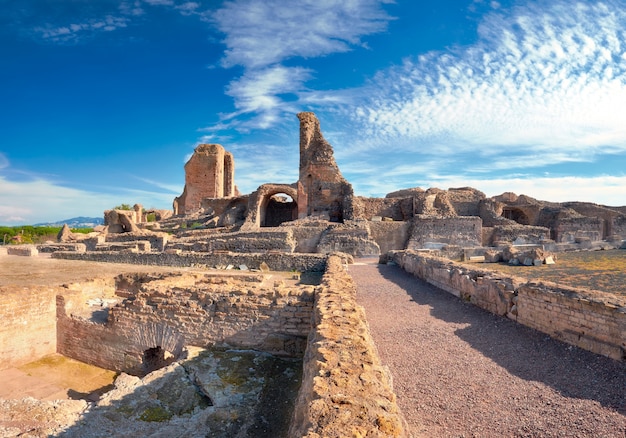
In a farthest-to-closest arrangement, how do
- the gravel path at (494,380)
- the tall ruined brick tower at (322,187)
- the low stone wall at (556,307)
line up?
1. the tall ruined brick tower at (322,187)
2. the low stone wall at (556,307)
3. the gravel path at (494,380)

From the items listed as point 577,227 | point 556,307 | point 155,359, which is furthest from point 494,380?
point 577,227

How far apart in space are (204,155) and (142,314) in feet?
113

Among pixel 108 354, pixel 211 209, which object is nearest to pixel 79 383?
pixel 108 354

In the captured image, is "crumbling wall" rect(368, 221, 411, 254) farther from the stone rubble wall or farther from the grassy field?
the grassy field

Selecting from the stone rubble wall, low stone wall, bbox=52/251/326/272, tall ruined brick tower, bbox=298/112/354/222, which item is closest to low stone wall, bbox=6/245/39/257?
low stone wall, bbox=52/251/326/272

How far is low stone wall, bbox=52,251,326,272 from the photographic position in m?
15.1

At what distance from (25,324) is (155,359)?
10.1 ft

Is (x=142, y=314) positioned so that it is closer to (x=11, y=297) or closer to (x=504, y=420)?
(x=11, y=297)

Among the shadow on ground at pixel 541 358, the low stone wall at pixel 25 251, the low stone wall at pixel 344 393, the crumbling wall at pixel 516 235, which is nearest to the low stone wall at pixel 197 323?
the low stone wall at pixel 344 393

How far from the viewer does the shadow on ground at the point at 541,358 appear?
4.10 m

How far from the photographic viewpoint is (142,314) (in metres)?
6.39

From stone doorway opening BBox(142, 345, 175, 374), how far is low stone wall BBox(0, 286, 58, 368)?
9.14 feet

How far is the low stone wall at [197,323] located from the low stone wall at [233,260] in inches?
328

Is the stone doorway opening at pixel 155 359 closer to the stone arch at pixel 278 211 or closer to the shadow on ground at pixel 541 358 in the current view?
the shadow on ground at pixel 541 358
